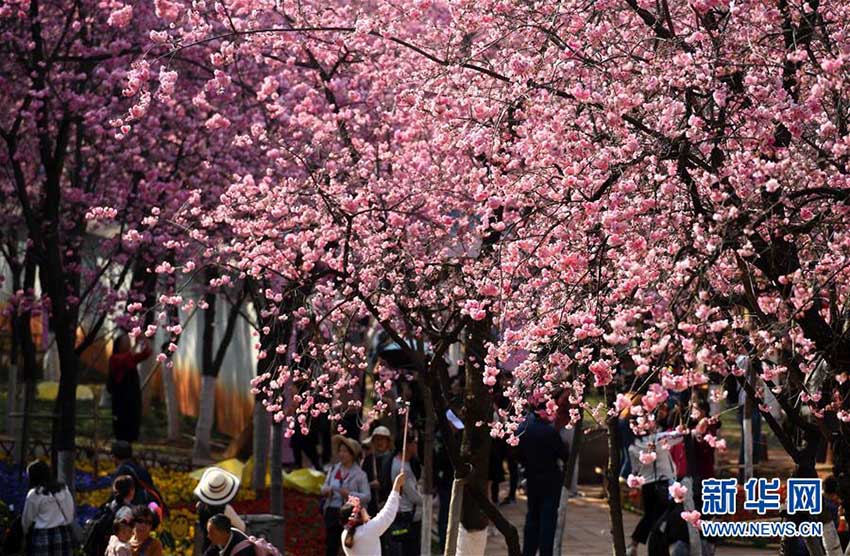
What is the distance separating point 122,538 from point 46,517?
9.01 feet

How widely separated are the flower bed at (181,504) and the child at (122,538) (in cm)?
449

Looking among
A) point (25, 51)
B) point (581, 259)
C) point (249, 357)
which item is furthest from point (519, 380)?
point (249, 357)

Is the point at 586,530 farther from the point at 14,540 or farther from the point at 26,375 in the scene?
the point at 14,540

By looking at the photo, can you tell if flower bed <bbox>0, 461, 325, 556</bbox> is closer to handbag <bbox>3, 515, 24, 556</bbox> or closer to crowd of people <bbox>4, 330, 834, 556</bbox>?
crowd of people <bbox>4, 330, 834, 556</bbox>

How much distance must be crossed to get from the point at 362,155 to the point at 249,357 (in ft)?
55.6

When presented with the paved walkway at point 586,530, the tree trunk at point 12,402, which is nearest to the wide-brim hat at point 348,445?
the paved walkway at point 586,530

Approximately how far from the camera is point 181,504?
19.5 meters

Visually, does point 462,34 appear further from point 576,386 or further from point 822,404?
point 822,404

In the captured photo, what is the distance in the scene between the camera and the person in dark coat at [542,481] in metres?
15.7

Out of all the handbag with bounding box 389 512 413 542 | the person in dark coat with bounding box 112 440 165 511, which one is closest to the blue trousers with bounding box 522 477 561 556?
the handbag with bounding box 389 512 413 542

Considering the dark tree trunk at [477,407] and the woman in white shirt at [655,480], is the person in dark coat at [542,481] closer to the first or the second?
the woman in white shirt at [655,480]

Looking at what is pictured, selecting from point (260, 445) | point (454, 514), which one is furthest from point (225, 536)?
point (260, 445)

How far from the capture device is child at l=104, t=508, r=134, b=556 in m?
11.1

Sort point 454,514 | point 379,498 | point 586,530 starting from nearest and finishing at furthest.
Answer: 1. point 454,514
2. point 379,498
3. point 586,530
